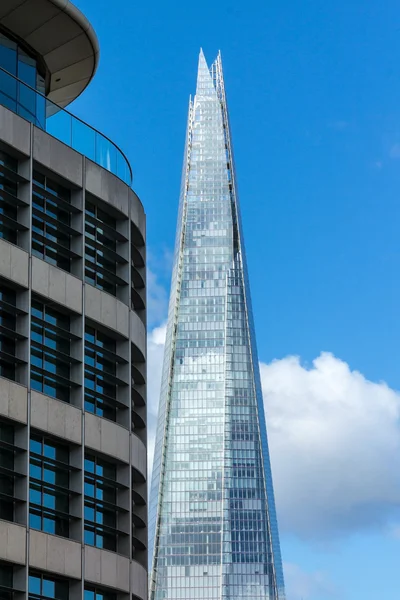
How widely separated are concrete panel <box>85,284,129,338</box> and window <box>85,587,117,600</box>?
27.9ft

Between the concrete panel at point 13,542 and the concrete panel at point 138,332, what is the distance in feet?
32.2

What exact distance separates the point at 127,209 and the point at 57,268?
534 cm

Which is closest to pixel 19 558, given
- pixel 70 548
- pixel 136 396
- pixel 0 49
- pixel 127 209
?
pixel 70 548

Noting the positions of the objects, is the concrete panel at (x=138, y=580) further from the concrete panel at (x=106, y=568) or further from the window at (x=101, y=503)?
the window at (x=101, y=503)

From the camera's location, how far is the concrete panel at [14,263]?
126 feet

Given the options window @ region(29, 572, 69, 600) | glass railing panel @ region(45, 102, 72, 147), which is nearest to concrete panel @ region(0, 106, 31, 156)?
glass railing panel @ region(45, 102, 72, 147)

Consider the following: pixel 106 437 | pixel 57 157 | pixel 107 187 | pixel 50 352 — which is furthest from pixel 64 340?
pixel 107 187

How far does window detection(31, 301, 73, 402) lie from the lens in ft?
128

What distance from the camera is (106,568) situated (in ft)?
131

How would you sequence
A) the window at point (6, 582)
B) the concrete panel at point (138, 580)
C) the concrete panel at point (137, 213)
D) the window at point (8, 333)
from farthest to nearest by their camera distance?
the concrete panel at point (137, 213), the concrete panel at point (138, 580), the window at point (8, 333), the window at point (6, 582)

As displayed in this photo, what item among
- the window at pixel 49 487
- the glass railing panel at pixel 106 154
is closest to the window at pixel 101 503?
the window at pixel 49 487

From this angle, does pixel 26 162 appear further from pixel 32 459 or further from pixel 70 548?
pixel 70 548

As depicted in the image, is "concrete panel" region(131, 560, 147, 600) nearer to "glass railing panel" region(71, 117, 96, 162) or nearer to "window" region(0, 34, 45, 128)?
"glass railing panel" region(71, 117, 96, 162)

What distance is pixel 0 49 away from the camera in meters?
43.6
